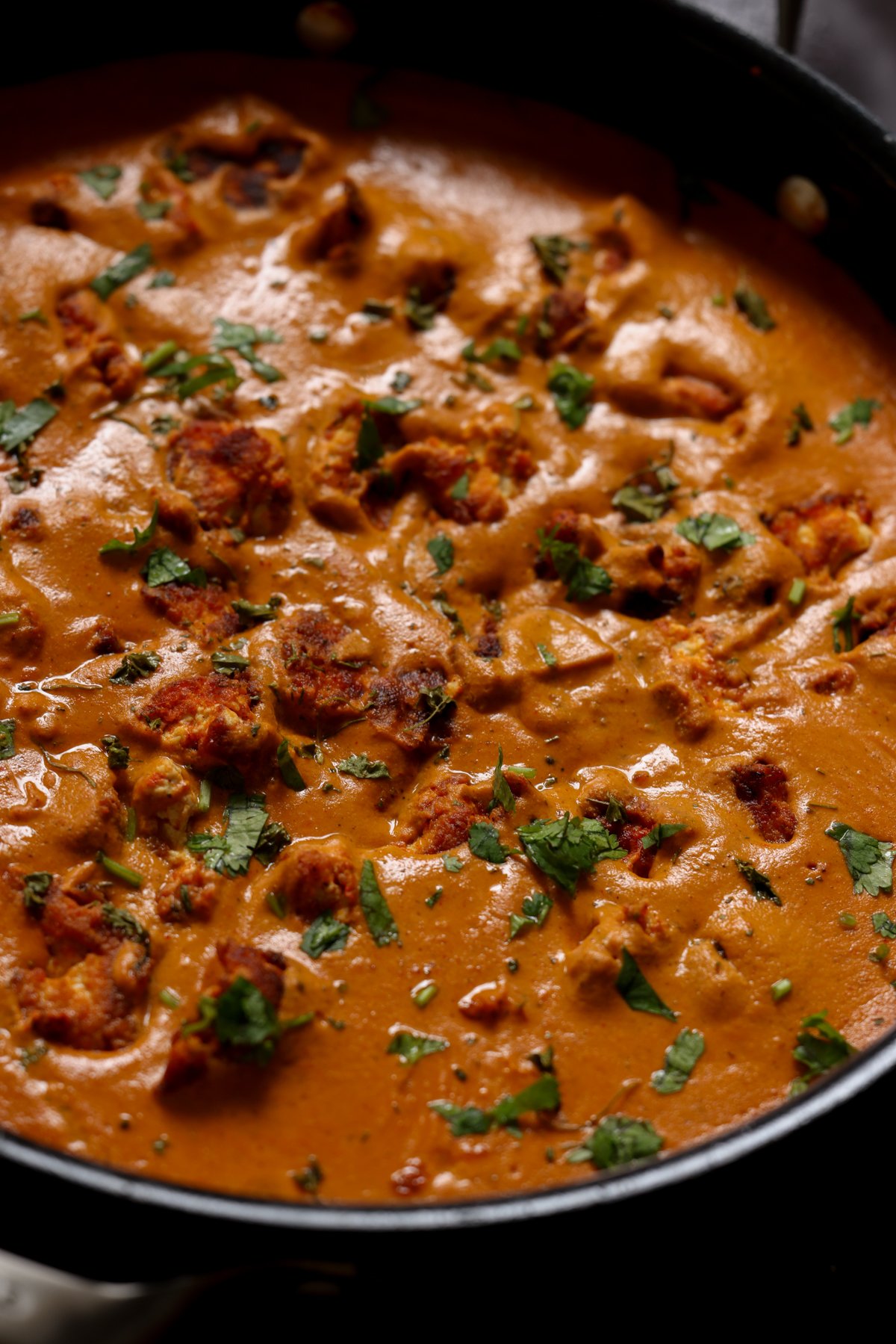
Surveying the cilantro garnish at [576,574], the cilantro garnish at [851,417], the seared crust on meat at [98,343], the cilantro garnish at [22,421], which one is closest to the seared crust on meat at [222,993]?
the cilantro garnish at [576,574]

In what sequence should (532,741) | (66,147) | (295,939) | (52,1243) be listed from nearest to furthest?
(52,1243)
(295,939)
(532,741)
(66,147)

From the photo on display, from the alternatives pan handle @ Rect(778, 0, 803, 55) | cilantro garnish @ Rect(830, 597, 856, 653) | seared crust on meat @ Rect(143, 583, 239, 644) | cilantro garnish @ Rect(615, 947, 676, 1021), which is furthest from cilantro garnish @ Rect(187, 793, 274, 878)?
pan handle @ Rect(778, 0, 803, 55)

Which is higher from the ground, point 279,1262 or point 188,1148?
point 279,1262

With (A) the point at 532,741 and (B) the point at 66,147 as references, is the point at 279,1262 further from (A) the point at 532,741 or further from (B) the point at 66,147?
(B) the point at 66,147

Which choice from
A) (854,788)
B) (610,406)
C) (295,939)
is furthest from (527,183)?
(295,939)

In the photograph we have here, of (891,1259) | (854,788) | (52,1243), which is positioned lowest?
(52,1243)

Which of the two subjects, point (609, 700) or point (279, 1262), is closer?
point (279, 1262)
